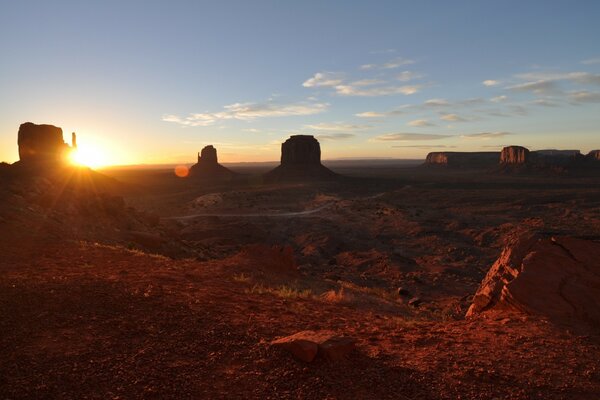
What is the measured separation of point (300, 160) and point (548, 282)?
107542 mm

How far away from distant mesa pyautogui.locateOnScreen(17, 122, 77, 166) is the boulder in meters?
34.3

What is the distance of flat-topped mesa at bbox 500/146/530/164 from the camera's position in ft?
437

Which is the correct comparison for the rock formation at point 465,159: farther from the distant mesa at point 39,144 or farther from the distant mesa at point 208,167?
the distant mesa at point 39,144

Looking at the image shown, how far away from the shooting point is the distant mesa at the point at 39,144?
34.2 metres

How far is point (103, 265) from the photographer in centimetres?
1127

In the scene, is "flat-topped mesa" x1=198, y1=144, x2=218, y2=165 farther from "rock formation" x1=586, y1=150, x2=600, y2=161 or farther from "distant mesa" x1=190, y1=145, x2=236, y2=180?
"rock formation" x1=586, y1=150, x2=600, y2=161

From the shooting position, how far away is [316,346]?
545 cm

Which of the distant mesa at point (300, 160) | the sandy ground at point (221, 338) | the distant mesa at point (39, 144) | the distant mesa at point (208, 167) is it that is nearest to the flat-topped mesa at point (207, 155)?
the distant mesa at point (208, 167)

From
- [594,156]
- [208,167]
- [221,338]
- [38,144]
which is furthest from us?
[594,156]

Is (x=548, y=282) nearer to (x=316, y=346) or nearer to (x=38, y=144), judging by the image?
(x=316, y=346)

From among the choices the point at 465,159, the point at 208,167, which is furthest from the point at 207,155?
the point at 465,159

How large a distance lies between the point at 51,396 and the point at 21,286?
4.39 metres

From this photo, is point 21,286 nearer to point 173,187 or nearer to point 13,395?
point 13,395

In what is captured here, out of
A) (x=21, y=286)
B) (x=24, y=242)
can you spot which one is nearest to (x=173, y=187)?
(x=24, y=242)
